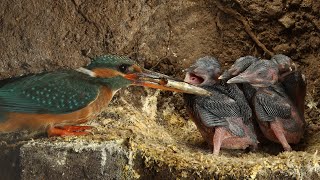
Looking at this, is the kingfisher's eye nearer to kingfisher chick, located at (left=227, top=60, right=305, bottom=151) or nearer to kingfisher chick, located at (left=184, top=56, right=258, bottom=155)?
kingfisher chick, located at (left=184, top=56, right=258, bottom=155)

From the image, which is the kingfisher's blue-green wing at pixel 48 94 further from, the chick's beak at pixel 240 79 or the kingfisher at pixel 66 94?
the chick's beak at pixel 240 79

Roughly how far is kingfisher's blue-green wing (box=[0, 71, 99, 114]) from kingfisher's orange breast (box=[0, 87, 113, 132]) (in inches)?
1.0

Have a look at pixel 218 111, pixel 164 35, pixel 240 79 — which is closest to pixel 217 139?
pixel 218 111

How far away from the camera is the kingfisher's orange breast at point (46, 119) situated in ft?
10.8

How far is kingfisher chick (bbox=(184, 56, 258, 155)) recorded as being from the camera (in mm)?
3418

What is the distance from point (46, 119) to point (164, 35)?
3.91ft

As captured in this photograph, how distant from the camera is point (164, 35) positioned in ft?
13.8

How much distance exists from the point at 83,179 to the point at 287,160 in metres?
0.98

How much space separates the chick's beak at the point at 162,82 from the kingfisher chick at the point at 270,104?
18 centimetres

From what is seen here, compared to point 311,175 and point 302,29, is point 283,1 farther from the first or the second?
point 311,175

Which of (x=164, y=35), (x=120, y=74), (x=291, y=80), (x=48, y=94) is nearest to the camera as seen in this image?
(x=48, y=94)

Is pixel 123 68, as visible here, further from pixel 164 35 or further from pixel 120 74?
pixel 164 35

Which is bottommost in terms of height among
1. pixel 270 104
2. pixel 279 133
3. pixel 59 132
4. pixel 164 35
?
pixel 59 132

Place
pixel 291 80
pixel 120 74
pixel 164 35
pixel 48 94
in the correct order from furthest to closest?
pixel 164 35 < pixel 291 80 < pixel 120 74 < pixel 48 94
